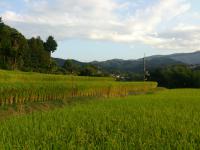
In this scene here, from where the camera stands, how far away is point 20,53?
71688 millimetres

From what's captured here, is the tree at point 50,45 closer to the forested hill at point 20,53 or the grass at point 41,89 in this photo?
the forested hill at point 20,53

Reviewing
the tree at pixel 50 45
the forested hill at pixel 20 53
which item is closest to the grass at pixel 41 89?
the forested hill at pixel 20 53

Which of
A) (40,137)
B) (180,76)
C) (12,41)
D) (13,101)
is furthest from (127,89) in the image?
(180,76)

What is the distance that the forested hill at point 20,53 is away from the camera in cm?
6881

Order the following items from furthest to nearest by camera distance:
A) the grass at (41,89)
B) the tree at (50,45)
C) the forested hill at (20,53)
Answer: the tree at (50,45)
the forested hill at (20,53)
the grass at (41,89)

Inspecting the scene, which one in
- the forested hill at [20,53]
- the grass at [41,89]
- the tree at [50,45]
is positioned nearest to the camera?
the grass at [41,89]

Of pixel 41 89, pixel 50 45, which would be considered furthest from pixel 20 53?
pixel 41 89

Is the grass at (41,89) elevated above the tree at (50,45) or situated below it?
below

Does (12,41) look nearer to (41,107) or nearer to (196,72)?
(196,72)

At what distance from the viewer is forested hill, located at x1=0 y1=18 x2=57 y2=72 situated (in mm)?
68812

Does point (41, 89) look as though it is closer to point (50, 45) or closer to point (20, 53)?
point (20, 53)

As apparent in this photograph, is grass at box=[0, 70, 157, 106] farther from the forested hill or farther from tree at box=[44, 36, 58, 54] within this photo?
tree at box=[44, 36, 58, 54]

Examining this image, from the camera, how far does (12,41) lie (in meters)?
75.2

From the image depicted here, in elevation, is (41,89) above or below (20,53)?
below
